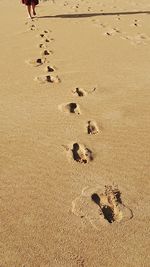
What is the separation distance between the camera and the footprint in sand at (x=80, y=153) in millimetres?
2520

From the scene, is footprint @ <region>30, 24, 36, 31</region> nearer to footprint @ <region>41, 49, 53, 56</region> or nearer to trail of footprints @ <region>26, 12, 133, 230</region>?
footprint @ <region>41, 49, 53, 56</region>

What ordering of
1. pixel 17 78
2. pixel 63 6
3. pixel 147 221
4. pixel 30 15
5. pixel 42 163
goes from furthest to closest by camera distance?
pixel 63 6
pixel 30 15
pixel 17 78
pixel 42 163
pixel 147 221

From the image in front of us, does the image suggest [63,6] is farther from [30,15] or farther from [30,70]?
[30,70]

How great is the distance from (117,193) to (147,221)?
10.3 inches

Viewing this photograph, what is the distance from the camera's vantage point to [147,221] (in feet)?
6.61

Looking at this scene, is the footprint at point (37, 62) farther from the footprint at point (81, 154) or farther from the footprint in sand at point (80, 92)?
the footprint at point (81, 154)

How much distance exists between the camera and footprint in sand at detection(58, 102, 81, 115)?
319 cm

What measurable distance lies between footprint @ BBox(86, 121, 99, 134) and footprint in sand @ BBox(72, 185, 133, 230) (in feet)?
2.31

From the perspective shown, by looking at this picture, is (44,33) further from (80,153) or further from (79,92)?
(80,153)

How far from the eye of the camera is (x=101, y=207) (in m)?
2.10

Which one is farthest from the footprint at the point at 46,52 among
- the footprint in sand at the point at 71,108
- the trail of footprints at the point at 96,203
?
the trail of footprints at the point at 96,203

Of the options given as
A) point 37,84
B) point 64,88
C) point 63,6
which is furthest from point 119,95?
point 63,6

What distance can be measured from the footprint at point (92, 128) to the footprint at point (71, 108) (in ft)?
0.67

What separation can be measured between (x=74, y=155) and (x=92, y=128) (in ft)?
1.43
